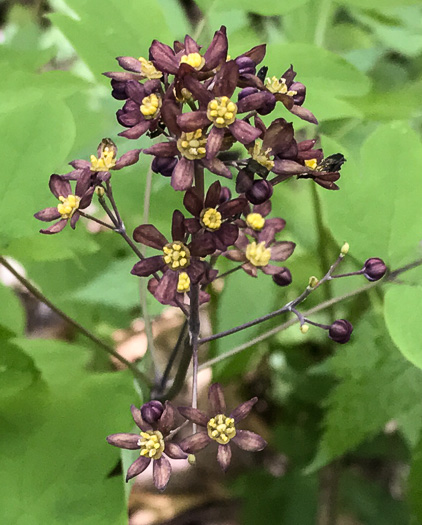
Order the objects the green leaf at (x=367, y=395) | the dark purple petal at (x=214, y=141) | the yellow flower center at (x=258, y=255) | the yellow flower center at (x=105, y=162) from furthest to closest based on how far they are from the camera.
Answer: the green leaf at (x=367, y=395) → the yellow flower center at (x=258, y=255) → the yellow flower center at (x=105, y=162) → the dark purple petal at (x=214, y=141)

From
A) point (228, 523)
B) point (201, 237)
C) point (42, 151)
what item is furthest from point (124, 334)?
point (201, 237)

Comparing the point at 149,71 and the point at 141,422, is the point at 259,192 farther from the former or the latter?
the point at 141,422

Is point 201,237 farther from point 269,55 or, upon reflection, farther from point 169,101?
point 269,55

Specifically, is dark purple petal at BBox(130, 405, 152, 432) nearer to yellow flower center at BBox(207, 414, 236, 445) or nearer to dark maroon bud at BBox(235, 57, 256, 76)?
yellow flower center at BBox(207, 414, 236, 445)

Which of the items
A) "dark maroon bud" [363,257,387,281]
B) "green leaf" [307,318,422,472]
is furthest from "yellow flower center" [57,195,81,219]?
"green leaf" [307,318,422,472]

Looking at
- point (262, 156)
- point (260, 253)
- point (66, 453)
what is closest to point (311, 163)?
point (262, 156)

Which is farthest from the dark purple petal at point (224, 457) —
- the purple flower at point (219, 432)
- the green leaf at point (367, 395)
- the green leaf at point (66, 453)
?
the green leaf at point (367, 395)

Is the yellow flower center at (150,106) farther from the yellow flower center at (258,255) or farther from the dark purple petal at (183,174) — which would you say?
the yellow flower center at (258,255)
